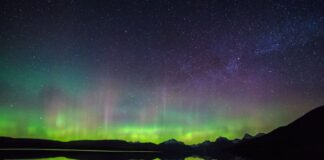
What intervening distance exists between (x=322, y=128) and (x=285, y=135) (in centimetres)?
3304

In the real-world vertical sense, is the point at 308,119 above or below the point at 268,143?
above

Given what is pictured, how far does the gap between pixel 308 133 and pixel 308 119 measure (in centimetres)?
2777

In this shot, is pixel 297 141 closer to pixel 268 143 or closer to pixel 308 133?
pixel 308 133

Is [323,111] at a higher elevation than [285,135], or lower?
higher

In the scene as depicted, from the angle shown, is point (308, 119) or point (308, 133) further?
point (308, 119)

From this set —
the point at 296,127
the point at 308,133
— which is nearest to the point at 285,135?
the point at 296,127

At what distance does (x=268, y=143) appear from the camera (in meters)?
198

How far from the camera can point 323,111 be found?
198500mm

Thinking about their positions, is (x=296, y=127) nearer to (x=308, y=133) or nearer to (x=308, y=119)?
(x=308, y=119)

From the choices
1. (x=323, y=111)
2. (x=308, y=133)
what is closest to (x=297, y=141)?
(x=308, y=133)

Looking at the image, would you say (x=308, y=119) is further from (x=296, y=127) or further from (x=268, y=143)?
(x=268, y=143)

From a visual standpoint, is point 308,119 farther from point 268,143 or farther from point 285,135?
point 268,143

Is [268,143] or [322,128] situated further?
[268,143]

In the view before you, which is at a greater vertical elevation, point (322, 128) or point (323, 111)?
point (323, 111)
